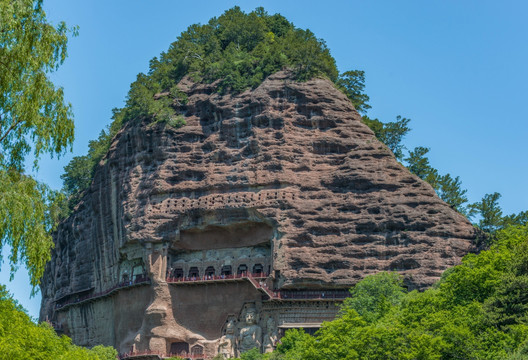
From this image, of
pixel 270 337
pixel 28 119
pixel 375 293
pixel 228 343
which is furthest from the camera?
pixel 228 343

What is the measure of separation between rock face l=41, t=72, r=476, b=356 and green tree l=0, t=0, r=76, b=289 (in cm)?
3610

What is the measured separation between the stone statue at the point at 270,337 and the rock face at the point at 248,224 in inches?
3.3

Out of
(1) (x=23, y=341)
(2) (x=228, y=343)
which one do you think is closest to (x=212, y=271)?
(2) (x=228, y=343)

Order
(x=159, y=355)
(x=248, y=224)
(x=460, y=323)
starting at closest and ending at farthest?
(x=460, y=323) → (x=159, y=355) → (x=248, y=224)

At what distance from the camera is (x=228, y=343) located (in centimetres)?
6128

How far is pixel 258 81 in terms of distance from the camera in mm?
67812

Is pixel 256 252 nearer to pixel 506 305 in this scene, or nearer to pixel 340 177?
pixel 340 177

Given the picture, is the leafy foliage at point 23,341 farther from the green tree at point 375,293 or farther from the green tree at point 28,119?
the green tree at point 375,293

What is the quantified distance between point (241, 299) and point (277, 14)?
91.6 ft

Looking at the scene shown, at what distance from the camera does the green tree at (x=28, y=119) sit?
23.4m

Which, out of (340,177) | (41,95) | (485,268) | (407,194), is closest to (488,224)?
(407,194)

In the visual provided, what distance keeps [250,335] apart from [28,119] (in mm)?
38417

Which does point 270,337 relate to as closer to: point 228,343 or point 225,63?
point 228,343

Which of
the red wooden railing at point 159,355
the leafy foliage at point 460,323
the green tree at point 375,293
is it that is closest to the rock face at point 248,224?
the red wooden railing at point 159,355
